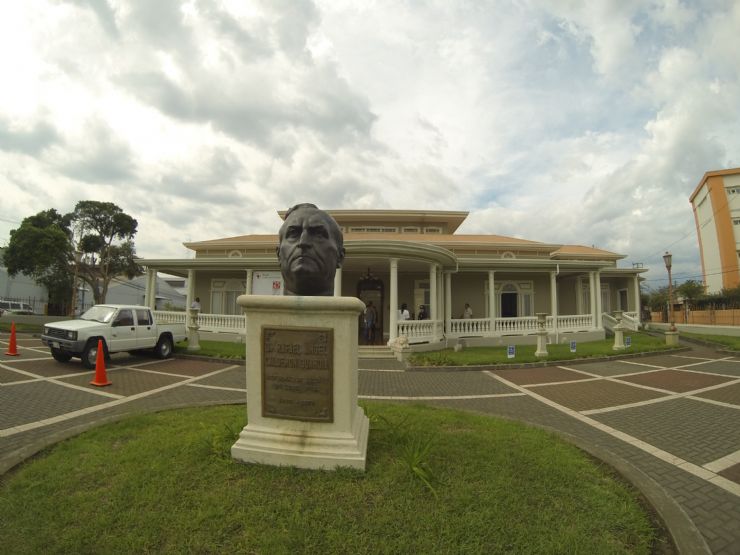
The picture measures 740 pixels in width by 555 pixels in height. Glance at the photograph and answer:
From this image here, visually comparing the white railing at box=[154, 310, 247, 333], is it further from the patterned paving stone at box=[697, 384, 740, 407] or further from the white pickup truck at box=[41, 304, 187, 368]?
the patterned paving stone at box=[697, 384, 740, 407]

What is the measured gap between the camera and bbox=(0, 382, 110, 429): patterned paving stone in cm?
494

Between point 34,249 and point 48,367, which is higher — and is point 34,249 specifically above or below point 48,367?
above

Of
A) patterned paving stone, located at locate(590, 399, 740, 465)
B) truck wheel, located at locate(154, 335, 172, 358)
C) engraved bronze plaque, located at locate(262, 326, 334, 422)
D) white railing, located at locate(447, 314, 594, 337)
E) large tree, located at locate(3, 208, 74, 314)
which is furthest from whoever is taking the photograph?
large tree, located at locate(3, 208, 74, 314)

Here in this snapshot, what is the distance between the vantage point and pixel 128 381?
7.52 m

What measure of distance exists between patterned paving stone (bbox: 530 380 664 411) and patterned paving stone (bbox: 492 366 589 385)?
552mm

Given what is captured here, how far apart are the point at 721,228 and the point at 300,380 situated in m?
45.9

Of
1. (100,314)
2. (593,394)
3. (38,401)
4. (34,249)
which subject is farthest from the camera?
(34,249)

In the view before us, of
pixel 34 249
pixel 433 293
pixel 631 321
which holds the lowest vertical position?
pixel 631 321

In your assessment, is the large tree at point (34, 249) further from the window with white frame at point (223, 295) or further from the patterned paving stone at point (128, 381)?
the patterned paving stone at point (128, 381)

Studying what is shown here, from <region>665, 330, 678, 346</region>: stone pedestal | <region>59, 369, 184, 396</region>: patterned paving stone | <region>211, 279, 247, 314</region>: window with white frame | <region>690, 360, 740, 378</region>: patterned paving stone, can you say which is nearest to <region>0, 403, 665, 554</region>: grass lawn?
<region>59, 369, 184, 396</region>: patterned paving stone

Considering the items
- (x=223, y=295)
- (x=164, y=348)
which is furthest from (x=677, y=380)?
(x=223, y=295)

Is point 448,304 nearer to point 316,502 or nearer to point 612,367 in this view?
point 612,367

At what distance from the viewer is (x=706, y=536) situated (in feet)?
8.64

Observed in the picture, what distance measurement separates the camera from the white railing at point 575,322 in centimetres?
1652
